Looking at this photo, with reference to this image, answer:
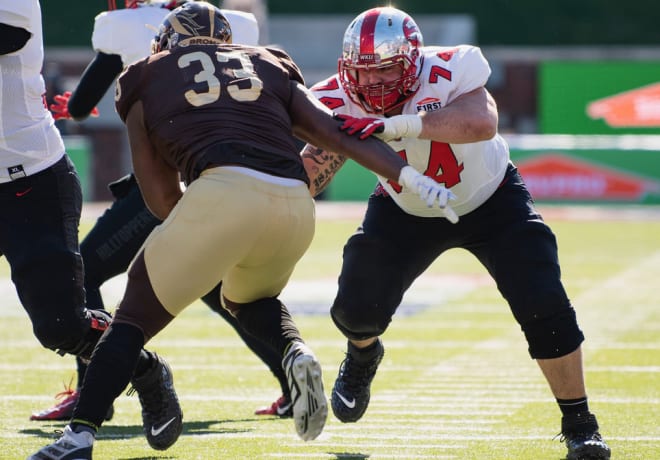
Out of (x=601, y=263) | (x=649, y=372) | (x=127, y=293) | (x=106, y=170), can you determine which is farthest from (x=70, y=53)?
(x=127, y=293)

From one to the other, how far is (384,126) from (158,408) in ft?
4.03

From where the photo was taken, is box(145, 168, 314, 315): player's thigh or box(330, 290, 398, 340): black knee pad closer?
box(145, 168, 314, 315): player's thigh

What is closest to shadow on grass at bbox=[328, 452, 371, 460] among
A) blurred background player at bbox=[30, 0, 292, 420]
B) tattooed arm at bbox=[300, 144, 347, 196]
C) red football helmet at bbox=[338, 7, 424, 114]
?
blurred background player at bbox=[30, 0, 292, 420]

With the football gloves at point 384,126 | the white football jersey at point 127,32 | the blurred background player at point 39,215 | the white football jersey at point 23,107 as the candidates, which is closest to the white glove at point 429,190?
the football gloves at point 384,126

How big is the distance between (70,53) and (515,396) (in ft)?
70.9

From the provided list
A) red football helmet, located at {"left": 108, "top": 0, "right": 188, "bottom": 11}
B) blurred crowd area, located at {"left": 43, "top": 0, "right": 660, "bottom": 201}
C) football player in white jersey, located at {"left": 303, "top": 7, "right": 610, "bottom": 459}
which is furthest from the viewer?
blurred crowd area, located at {"left": 43, "top": 0, "right": 660, "bottom": 201}

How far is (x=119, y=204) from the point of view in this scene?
5457 mm

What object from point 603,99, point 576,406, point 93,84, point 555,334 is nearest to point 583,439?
point 576,406

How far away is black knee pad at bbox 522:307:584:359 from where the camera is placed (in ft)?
14.5

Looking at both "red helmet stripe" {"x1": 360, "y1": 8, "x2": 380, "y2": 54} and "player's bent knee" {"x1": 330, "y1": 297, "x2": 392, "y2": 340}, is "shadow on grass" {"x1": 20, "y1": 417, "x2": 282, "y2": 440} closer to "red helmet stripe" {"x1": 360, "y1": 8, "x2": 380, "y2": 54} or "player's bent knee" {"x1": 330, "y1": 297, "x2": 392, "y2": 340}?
"player's bent knee" {"x1": 330, "y1": 297, "x2": 392, "y2": 340}

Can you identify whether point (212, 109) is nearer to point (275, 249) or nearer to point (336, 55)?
point (275, 249)

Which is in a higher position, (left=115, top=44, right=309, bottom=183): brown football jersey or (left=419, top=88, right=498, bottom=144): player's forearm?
(left=115, top=44, right=309, bottom=183): brown football jersey

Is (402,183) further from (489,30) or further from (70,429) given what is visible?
(489,30)

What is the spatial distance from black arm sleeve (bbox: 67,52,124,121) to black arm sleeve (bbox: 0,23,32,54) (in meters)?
1.13
